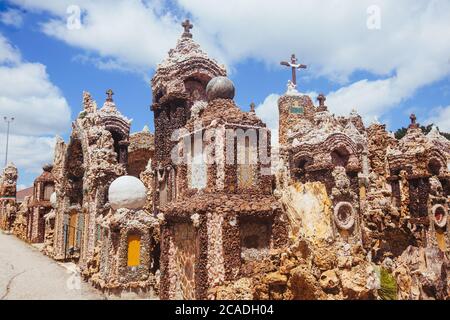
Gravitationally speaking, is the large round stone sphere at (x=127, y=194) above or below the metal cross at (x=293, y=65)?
below

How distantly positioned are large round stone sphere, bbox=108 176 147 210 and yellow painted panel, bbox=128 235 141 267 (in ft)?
3.52

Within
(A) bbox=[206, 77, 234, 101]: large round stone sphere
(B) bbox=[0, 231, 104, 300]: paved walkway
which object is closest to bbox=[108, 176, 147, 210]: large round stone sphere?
(B) bbox=[0, 231, 104, 300]: paved walkway

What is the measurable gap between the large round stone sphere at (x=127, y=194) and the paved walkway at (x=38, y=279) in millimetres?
3006

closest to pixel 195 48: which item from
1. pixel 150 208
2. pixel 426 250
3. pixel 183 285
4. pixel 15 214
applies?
pixel 150 208

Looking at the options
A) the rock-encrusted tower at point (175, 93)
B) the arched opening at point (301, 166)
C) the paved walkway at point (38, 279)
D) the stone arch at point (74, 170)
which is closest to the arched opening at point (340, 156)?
the arched opening at point (301, 166)

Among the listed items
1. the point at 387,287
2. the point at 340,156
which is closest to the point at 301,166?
the point at 340,156

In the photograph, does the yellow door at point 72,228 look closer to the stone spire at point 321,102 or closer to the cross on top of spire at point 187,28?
the cross on top of spire at point 187,28

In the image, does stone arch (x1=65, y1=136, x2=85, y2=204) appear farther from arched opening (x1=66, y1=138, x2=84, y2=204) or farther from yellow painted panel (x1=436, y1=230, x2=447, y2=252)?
yellow painted panel (x1=436, y1=230, x2=447, y2=252)

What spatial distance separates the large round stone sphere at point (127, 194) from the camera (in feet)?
46.4

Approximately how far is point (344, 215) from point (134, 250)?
7.43m

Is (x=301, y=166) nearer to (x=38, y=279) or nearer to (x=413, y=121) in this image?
(x=413, y=121)

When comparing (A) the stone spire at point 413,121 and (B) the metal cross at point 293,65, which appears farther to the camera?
(B) the metal cross at point 293,65

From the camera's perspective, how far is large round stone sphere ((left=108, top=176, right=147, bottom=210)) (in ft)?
46.4
